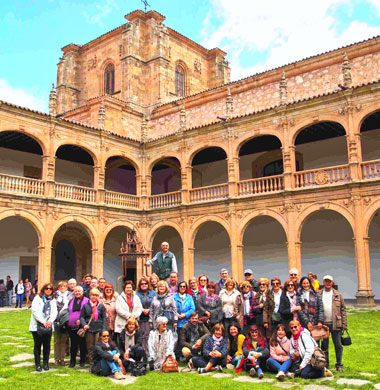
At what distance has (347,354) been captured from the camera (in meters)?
8.16

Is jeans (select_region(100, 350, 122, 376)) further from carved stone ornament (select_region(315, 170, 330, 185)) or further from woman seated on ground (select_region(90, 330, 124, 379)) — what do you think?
carved stone ornament (select_region(315, 170, 330, 185))

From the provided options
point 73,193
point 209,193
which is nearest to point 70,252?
point 73,193

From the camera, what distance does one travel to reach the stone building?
18.9m

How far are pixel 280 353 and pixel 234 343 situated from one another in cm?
93

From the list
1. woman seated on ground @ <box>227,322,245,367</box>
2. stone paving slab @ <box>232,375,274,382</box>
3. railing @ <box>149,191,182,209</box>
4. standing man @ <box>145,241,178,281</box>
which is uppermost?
railing @ <box>149,191,182,209</box>

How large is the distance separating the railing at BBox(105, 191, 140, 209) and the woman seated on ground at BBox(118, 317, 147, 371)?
15.7m

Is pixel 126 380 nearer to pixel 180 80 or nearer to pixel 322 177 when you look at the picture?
pixel 322 177

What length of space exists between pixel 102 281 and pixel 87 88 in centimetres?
2612

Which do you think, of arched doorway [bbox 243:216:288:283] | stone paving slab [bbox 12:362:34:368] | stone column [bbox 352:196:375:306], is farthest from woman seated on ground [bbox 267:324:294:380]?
arched doorway [bbox 243:216:288:283]

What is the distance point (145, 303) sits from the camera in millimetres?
7891

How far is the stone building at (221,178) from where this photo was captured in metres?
18.9

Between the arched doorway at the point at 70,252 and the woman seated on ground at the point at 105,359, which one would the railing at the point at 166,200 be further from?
the woman seated on ground at the point at 105,359

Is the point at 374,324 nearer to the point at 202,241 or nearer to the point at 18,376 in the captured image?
the point at 18,376

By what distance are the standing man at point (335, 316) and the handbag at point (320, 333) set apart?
0.11m
